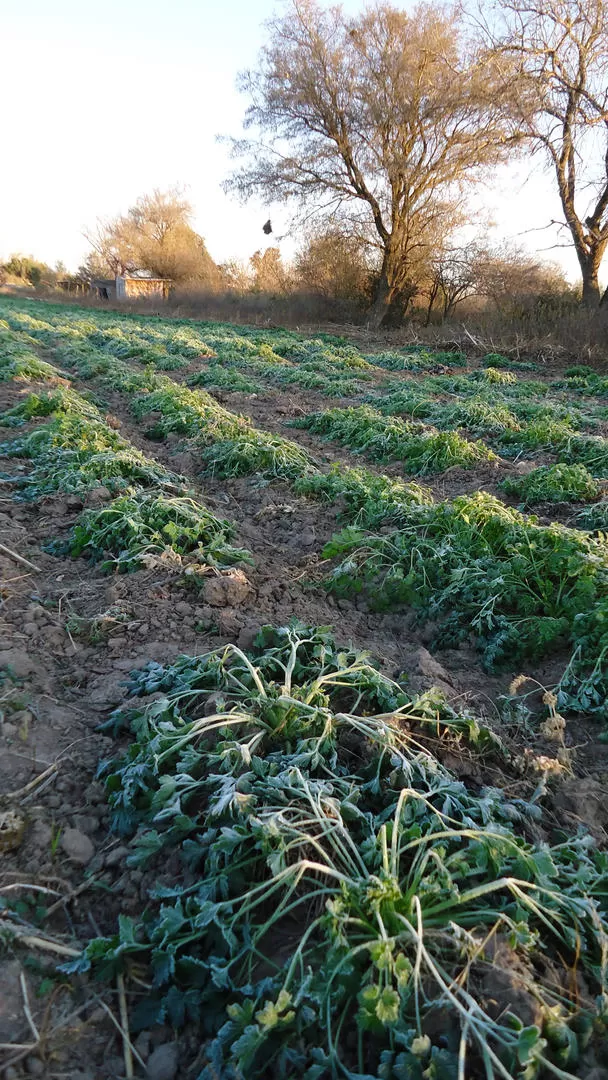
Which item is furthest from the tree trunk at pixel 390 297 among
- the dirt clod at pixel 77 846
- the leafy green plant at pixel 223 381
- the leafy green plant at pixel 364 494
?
the dirt clod at pixel 77 846

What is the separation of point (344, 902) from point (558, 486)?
4.58 metres

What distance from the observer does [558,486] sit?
546 cm

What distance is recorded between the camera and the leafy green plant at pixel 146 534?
4.25 m

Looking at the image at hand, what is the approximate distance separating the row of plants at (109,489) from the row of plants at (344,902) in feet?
6.02

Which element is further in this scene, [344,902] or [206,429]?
[206,429]

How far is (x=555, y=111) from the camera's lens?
1911 cm

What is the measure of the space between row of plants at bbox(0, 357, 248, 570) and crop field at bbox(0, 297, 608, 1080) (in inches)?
1.5

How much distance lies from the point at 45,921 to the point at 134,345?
1507 centimetres

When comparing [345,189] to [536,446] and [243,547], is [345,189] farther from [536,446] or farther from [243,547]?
[243,547]

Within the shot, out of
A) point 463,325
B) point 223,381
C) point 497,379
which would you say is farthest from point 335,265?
point 223,381

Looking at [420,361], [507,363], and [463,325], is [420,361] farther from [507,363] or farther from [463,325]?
[463,325]

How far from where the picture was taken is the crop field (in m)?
1.62

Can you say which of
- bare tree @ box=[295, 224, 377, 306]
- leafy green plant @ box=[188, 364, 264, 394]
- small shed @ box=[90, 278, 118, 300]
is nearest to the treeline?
bare tree @ box=[295, 224, 377, 306]

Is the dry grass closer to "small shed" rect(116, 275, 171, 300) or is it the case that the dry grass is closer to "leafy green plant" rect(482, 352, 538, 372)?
"leafy green plant" rect(482, 352, 538, 372)
